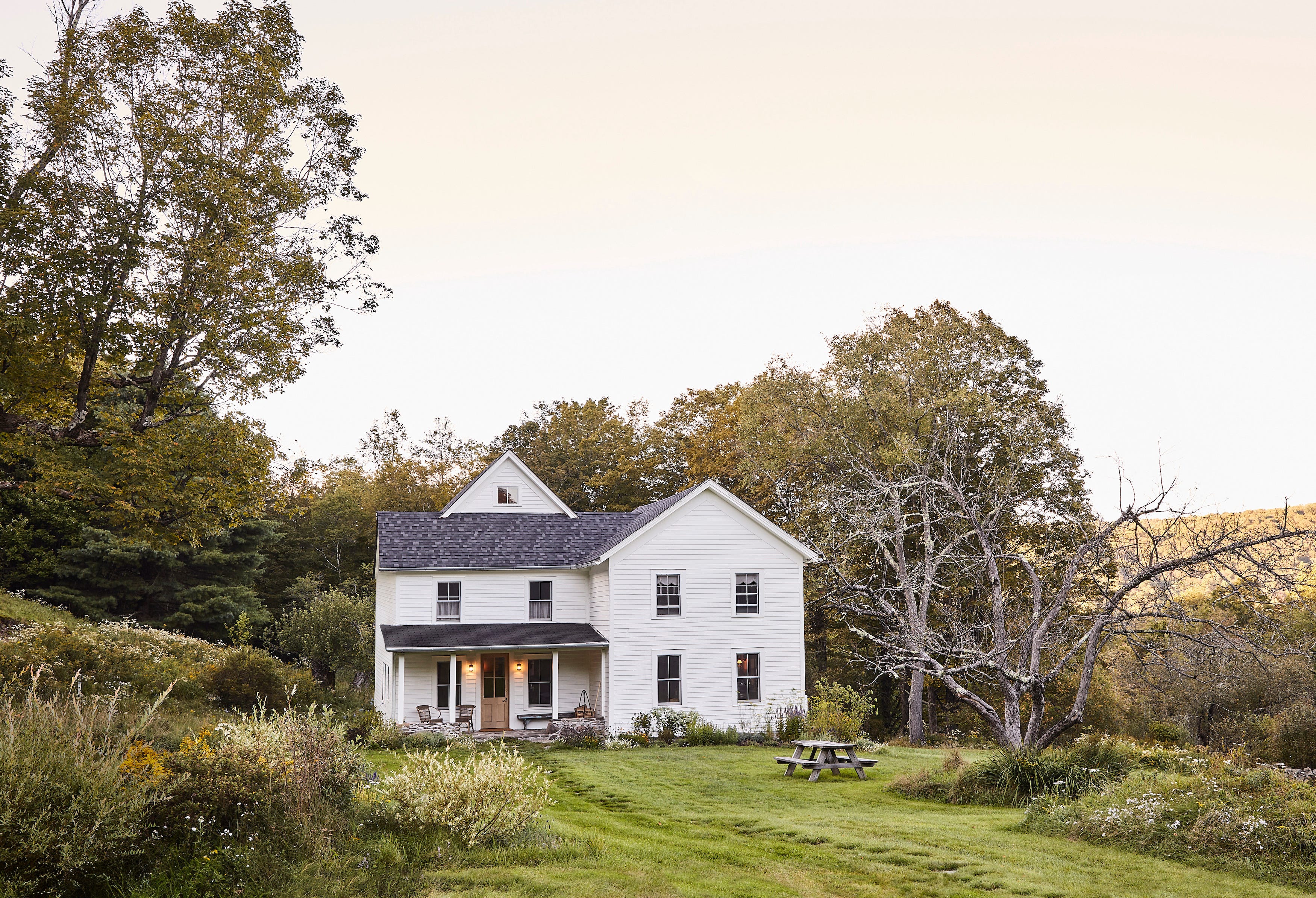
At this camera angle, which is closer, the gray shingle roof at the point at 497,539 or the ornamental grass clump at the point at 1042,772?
the ornamental grass clump at the point at 1042,772

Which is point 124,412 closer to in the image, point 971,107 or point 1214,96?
point 971,107

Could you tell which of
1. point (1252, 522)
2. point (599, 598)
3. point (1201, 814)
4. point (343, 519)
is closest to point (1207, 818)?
point (1201, 814)

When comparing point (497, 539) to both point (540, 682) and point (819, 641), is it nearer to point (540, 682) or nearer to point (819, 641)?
point (540, 682)

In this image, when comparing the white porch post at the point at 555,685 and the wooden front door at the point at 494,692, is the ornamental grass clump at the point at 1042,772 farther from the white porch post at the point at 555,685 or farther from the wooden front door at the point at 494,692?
the wooden front door at the point at 494,692

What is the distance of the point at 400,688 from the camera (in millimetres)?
24266

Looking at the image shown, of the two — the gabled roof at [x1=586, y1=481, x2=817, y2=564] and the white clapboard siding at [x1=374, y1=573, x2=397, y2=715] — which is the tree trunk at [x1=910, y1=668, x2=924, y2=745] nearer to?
the gabled roof at [x1=586, y1=481, x2=817, y2=564]

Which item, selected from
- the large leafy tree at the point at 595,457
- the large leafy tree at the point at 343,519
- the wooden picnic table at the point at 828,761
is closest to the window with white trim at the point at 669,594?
the wooden picnic table at the point at 828,761

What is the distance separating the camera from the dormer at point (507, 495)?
2939 cm

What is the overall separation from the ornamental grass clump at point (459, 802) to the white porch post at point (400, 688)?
15.7 m

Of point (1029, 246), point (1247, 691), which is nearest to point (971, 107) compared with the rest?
point (1029, 246)

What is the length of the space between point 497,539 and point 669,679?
7.51 metres

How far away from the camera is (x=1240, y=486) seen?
1003 centimetres

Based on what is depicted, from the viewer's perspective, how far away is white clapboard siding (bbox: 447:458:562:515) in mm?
29406

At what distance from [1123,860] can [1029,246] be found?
20.1 metres
